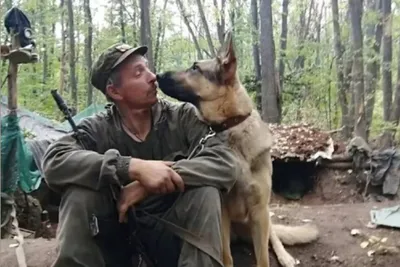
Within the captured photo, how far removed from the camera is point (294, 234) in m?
3.80

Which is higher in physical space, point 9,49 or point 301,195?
point 9,49

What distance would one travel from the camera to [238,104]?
126 inches

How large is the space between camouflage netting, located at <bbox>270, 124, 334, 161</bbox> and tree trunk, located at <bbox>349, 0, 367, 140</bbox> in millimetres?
1570

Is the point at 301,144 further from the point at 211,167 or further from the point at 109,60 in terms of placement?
the point at 211,167

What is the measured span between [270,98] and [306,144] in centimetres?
284

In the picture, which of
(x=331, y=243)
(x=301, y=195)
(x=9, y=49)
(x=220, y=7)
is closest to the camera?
(x=331, y=243)

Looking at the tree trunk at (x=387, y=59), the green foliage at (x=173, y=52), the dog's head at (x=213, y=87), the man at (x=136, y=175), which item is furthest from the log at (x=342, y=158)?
the man at (x=136, y=175)

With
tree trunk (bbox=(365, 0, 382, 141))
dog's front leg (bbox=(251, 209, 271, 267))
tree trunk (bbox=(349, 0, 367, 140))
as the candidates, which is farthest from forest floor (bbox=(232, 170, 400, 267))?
tree trunk (bbox=(365, 0, 382, 141))

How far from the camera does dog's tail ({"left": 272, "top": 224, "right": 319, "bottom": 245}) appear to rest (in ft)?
12.4

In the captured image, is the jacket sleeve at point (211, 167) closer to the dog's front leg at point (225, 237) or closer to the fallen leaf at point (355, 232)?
the dog's front leg at point (225, 237)

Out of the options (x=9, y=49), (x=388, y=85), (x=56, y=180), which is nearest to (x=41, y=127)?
(x=9, y=49)

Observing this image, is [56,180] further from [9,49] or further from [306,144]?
[306,144]

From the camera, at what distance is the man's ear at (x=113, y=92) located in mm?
2816

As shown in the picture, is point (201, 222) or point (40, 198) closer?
point (201, 222)
